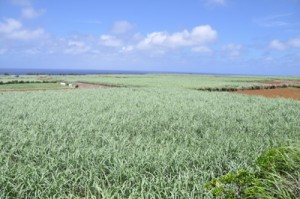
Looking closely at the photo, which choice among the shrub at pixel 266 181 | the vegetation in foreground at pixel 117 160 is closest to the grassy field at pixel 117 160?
the vegetation in foreground at pixel 117 160

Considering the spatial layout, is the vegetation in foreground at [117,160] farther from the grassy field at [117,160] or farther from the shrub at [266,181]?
the shrub at [266,181]

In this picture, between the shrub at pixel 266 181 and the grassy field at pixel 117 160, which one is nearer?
the shrub at pixel 266 181

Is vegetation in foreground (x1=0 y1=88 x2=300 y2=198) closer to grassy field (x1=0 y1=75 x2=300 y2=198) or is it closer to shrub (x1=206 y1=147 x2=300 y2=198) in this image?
grassy field (x1=0 y1=75 x2=300 y2=198)

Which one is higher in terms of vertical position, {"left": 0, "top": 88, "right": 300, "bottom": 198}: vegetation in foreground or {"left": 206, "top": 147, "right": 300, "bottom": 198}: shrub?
{"left": 206, "top": 147, "right": 300, "bottom": 198}: shrub

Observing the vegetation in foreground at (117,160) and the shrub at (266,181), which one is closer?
the shrub at (266,181)

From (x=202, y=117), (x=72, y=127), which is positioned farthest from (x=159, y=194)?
(x=202, y=117)

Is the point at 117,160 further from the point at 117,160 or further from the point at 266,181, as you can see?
the point at 266,181

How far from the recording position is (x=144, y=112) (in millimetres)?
13070

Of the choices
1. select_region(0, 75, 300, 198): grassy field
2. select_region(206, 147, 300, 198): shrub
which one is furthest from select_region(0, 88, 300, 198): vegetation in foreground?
select_region(206, 147, 300, 198): shrub

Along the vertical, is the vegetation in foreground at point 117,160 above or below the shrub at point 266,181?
below

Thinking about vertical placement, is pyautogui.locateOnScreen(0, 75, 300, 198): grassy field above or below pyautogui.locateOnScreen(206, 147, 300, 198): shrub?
below

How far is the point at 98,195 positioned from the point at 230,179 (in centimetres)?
198

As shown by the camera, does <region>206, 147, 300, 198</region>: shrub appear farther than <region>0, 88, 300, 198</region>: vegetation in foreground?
No

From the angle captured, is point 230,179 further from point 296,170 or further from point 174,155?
point 174,155
